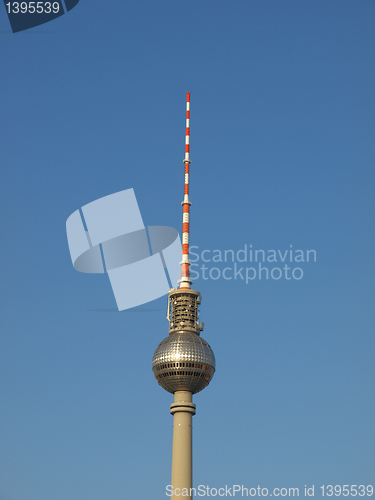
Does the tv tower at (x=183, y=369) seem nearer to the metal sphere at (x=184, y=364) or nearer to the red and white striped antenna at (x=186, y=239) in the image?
the metal sphere at (x=184, y=364)

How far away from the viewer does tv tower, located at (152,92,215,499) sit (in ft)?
509

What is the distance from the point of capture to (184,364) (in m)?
160

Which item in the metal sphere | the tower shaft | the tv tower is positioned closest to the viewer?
the tower shaft

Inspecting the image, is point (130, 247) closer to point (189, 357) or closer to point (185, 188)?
point (189, 357)

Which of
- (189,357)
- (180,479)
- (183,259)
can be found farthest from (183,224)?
(180,479)

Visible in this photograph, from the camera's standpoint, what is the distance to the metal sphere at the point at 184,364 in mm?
160375

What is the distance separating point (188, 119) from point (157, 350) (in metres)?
59.9

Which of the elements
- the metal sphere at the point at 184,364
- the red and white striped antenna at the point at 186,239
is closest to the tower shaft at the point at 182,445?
the metal sphere at the point at 184,364

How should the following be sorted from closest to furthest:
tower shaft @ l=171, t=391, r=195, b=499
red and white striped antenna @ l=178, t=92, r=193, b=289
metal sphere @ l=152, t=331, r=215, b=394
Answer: tower shaft @ l=171, t=391, r=195, b=499 < metal sphere @ l=152, t=331, r=215, b=394 < red and white striped antenna @ l=178, t=92, r=193, b=289

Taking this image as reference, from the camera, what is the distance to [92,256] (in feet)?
481

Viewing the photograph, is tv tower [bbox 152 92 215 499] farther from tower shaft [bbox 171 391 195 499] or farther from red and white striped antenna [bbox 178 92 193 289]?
red and white striped antenna [bbox 178 92 193 289]

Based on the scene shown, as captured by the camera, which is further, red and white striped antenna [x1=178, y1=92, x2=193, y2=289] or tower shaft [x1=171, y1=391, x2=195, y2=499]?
red and white striped antenna [x1=178, y1=92, x2=193, y2=289]

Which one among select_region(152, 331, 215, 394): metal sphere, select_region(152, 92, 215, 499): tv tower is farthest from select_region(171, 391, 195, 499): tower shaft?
select_region(152, 331, 215, 394): metal sphere

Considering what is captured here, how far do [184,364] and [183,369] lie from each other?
3.51ft
